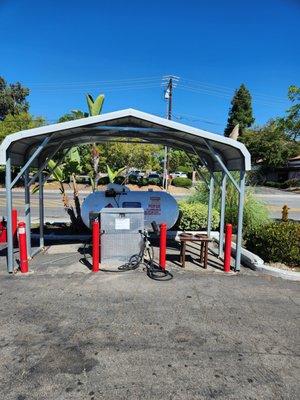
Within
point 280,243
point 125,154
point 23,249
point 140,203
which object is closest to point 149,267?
point 23,249

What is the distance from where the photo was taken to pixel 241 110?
55.2m

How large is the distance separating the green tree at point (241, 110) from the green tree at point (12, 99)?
36.1 metres

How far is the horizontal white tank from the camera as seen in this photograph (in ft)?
32.8

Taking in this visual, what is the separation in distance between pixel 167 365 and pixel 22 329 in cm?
223

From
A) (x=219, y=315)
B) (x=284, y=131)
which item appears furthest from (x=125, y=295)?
(x=284, y=131)

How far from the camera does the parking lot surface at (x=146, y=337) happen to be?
357cm

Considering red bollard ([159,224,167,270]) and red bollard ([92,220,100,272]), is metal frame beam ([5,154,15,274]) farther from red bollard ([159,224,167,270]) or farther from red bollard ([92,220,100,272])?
red bollard ([159,224,167,270])

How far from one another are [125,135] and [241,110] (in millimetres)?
51010

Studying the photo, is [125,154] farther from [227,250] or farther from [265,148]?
[227,250]

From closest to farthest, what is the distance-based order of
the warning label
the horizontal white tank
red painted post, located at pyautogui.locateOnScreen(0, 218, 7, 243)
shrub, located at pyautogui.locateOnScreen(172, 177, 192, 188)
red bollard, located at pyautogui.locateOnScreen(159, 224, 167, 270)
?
red bollard, located at pyautogui.locateOnScreen(159, 224, 167, 270) < red painted post, located at pyautogui.locateOnScreen(0, 218, 7, 243) < the horizontal white tank < the warning label < shrub, located at pyautogui.locateOnScreen(172, 177, 192, 188)

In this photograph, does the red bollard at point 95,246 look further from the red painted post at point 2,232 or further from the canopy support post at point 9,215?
the red painted post at point 2,232

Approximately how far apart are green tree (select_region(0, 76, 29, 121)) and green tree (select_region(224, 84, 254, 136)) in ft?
118

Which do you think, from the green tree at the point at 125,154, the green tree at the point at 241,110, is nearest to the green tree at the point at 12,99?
the green tree at the point at 125,154

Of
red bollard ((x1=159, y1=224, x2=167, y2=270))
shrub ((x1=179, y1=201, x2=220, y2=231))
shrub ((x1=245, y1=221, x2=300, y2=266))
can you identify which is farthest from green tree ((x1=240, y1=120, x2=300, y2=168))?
red bollard ((x1=159, y1=224, x2=167, y2=270))
